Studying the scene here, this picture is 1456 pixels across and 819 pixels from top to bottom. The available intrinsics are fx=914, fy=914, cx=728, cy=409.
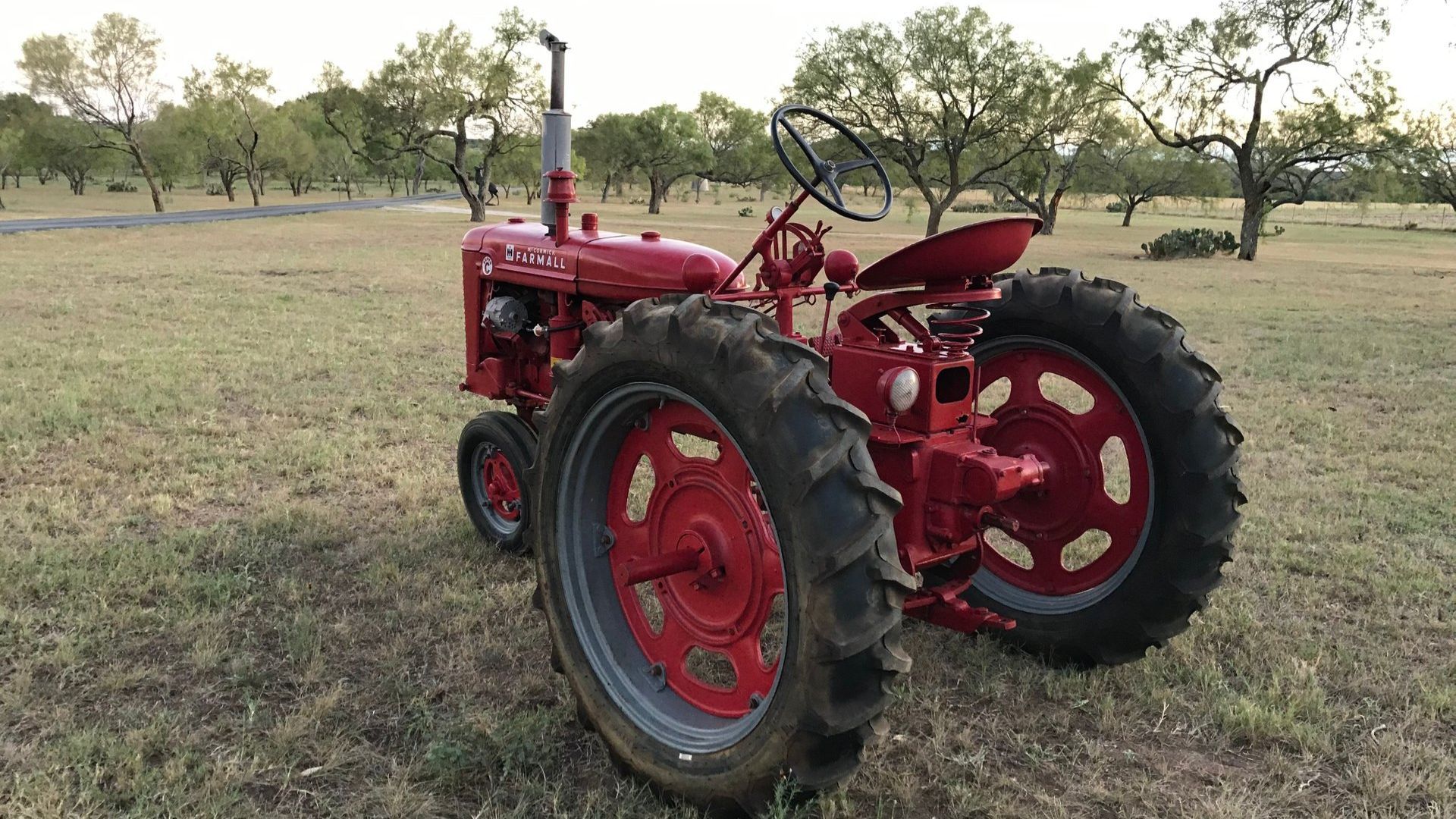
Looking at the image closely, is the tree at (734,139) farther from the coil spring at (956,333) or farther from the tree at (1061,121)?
the coil spring at (956,333)

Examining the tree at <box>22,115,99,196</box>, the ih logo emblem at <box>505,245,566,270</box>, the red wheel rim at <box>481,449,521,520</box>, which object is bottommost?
the red wheel rim at <box>481,449,521,520</box>

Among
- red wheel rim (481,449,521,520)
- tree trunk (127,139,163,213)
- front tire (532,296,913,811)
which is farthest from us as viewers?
tree trunk (127,139,163,213)

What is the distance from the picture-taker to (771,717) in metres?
2.12

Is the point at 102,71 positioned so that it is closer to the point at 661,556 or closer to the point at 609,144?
the point at 609,144

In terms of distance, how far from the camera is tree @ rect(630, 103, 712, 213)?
5891 cm

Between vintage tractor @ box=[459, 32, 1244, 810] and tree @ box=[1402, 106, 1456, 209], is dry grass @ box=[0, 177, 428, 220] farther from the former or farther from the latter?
tree @ box=[1402, 106, 1456, 209]

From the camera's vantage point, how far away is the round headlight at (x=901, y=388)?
2.60 m

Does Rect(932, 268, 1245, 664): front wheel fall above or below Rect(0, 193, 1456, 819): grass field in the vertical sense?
above

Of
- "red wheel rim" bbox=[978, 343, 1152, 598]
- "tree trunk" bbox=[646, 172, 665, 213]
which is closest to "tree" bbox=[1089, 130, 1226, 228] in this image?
"tree trunk" bbox=[646, 172, 665, 213]

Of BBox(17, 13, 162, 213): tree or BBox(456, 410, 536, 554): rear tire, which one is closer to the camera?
BBox(456, 410, 536, 554): rear tire

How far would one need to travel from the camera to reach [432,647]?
10.8 feet

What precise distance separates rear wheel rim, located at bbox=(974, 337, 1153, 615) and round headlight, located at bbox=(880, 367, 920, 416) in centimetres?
80

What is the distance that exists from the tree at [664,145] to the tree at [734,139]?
6.77 m

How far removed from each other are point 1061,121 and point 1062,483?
34.0 m
